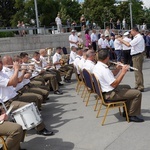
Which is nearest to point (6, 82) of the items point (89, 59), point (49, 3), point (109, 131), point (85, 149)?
point (85, 149)

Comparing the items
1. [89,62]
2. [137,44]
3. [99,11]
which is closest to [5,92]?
[89,62]

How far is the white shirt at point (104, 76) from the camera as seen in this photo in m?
5.05

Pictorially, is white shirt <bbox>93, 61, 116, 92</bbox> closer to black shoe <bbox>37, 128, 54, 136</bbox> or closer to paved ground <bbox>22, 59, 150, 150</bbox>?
paved ground <bbox>22, 59, 150, 150</bbox>

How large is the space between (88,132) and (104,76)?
3.44ft

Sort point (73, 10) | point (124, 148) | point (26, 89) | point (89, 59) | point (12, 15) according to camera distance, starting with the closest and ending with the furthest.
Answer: point (124, 148), point (26, 89), point (89, 59), point (12, 15), point (73, 10)

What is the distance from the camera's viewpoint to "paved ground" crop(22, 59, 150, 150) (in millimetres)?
4387

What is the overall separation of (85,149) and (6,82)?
1.67 metres

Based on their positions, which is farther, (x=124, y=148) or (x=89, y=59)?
(x=89, y=59)

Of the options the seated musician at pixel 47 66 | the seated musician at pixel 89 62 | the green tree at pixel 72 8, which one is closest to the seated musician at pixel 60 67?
the seated musician at pixel 47 66

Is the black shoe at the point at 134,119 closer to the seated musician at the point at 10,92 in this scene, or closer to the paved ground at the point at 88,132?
the paved ground at the point at 88,132

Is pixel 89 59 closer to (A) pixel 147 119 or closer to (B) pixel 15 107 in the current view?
(A) pixel 147 119

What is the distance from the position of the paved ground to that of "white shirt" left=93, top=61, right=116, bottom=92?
0.72 meters

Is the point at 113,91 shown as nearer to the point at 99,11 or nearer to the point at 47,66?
the point at 47,66

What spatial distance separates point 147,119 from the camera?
17.5ft
